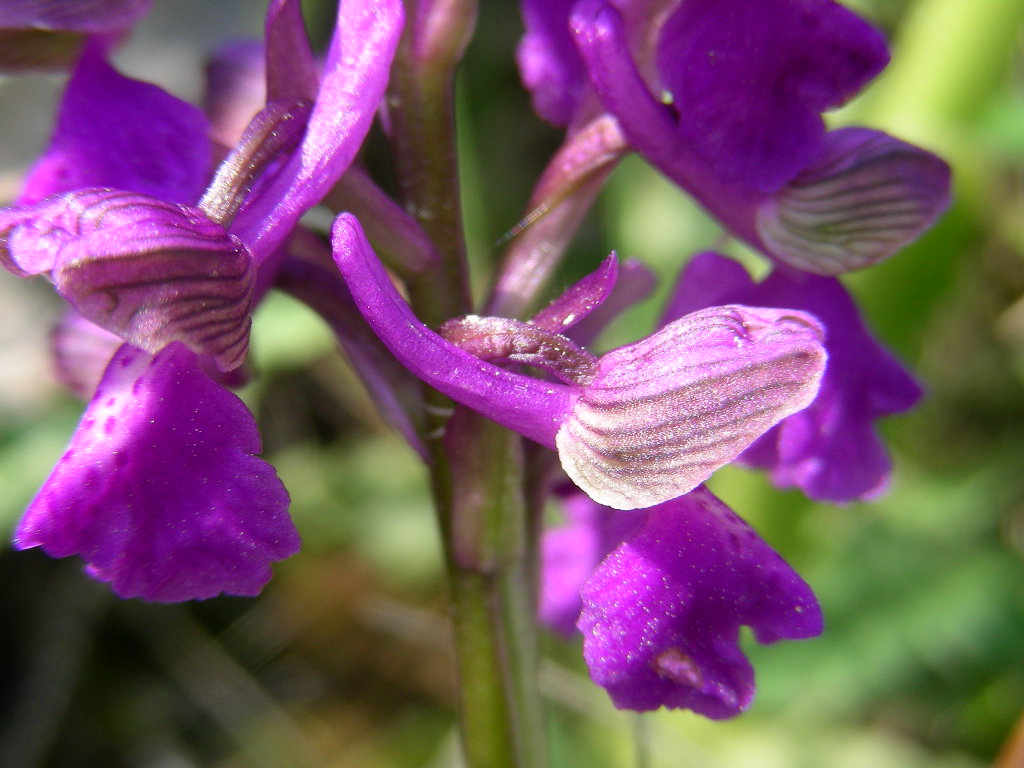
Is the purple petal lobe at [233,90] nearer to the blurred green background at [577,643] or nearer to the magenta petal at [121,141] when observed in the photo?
the magenta petal at [121,141]

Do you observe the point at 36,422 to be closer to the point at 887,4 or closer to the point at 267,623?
the point at 267,623

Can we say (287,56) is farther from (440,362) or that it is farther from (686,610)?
(686,610)

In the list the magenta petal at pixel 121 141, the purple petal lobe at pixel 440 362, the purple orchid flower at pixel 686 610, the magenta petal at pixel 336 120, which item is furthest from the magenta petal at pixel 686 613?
the magenta petal at pixel 121 141

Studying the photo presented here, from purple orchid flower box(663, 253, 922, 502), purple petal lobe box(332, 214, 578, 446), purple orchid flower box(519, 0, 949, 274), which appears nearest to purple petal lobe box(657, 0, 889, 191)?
purple orchid flower box(519, 0, 949, 274)

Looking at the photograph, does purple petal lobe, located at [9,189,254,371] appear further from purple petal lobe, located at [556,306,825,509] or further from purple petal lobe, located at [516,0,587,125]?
purple petal lobe, located at [516,0,587,125]

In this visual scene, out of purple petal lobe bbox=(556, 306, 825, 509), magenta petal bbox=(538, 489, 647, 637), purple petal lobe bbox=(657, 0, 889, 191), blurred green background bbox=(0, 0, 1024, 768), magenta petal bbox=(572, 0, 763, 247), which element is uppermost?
purple petal lobe bbox=(657, 0, 889, 191)

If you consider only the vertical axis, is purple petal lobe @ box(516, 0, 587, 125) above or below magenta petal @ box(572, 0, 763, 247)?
below

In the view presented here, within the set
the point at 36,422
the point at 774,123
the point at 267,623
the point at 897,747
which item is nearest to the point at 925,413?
the point at 897,747
